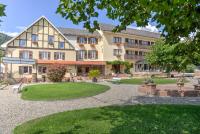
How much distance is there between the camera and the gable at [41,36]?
4775cm

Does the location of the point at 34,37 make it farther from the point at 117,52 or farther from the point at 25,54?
the point at 117,52

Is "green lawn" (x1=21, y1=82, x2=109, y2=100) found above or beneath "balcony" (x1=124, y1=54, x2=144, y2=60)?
beneath

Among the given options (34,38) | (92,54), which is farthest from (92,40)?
(34,38)

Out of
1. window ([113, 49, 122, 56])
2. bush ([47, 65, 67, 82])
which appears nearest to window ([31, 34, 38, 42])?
bush ([47, 65, 67, 82])

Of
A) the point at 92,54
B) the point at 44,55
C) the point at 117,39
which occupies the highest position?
the point at 117,39

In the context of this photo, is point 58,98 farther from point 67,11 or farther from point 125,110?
point 67,11

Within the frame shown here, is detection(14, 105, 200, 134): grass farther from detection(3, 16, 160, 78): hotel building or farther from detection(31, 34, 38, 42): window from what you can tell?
detection(31, 34, 38, 42): window

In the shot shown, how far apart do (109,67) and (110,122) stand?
162 ft

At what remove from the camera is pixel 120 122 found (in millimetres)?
10188

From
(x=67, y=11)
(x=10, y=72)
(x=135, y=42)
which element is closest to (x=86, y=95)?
(x=67, y=11)

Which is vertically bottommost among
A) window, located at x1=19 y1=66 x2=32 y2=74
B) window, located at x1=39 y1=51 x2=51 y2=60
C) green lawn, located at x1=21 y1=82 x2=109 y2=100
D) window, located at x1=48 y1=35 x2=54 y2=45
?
green lawn, located at x1=21 y1=82 x2=109 y2=100

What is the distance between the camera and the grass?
29.9ft

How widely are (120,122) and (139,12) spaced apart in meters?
5.15

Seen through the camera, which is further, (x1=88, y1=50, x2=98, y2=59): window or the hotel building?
(x1=88, y1=50, x2=98, y2=59): window
